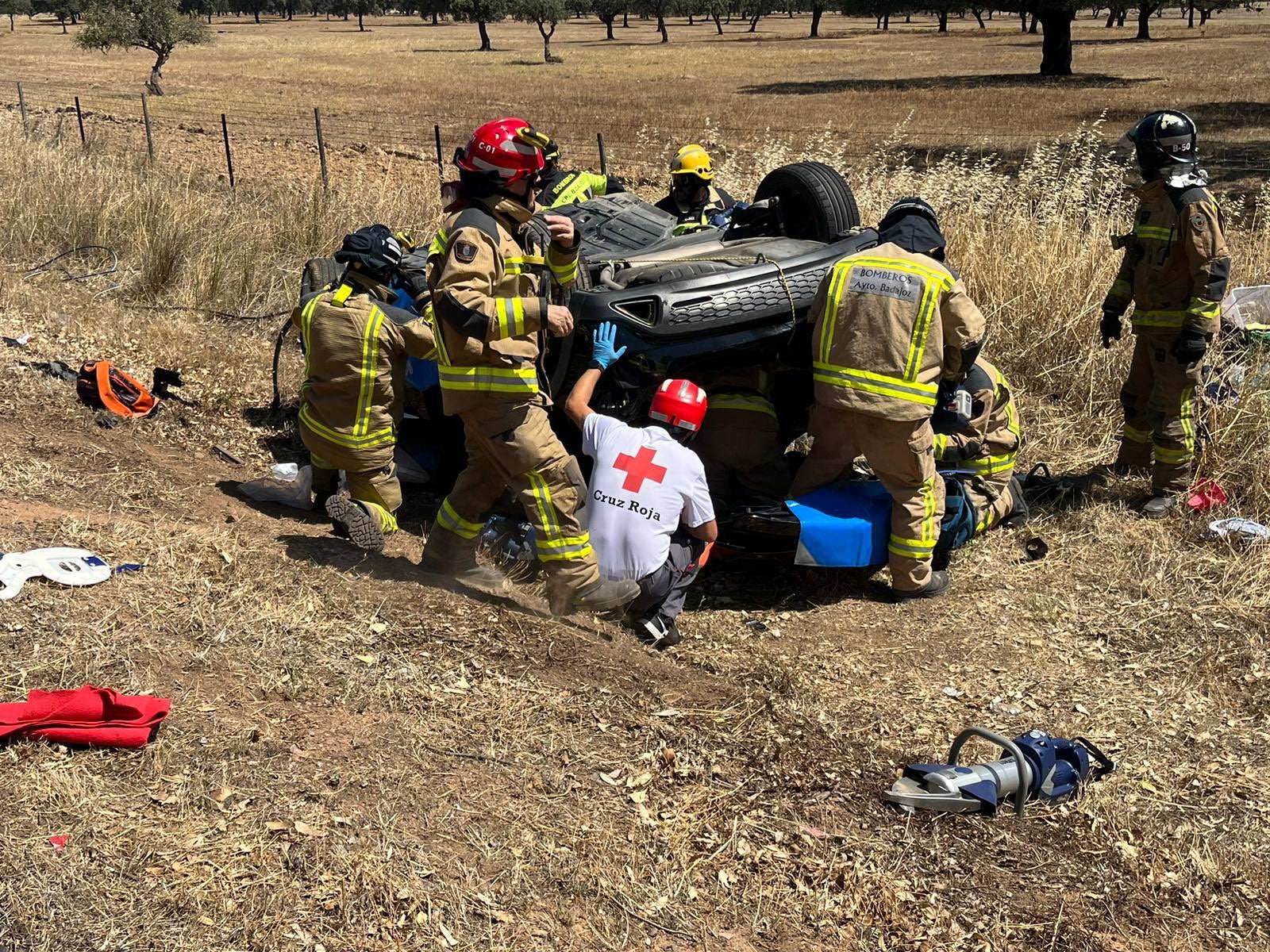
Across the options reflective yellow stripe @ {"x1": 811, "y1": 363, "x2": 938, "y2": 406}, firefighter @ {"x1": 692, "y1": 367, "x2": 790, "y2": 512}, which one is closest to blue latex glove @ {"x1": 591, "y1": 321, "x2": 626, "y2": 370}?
firefighter @ {"x1": 692, "y1": 367, "x2": 790, "y2": 512}

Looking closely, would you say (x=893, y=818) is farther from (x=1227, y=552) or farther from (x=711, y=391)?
(x=1227, y=552)

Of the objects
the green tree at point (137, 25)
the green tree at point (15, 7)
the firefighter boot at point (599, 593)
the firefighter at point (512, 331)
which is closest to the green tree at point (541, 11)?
the green tree at point (137, 25)

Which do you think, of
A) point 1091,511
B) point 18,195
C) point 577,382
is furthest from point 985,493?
point 18,195

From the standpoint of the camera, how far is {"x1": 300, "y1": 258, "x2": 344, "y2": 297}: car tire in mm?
6875

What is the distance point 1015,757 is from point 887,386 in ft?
6.35

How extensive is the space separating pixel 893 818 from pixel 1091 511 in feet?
10.5

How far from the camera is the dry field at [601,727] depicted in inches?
124

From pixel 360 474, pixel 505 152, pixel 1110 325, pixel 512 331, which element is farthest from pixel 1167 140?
pixel 360 474

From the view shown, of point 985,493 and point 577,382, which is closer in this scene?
point 577,382

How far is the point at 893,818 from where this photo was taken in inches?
145

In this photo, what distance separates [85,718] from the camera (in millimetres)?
3508

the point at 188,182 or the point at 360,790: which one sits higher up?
the point at 188,182

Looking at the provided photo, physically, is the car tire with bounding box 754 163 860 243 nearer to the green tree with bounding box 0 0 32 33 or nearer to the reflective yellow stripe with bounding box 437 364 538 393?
the reflective yellow stripe with bounding box 437 364 538 393

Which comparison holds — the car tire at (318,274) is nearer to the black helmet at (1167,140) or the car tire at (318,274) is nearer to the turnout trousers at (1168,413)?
the black helmet at (1167,140)
